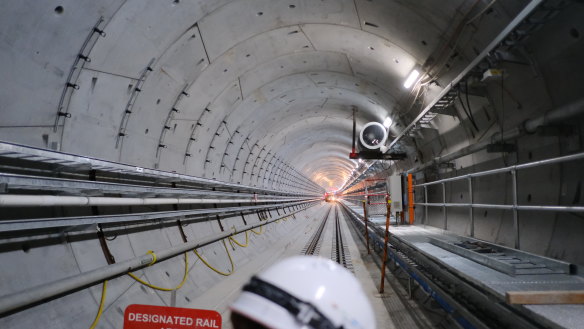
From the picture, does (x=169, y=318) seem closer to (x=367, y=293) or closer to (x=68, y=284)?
(x=68, y=284)

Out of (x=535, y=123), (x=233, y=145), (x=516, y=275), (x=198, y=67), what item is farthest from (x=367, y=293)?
(x=233, y=145)

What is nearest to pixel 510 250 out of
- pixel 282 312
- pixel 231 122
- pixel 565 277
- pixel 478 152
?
pixel 565 277

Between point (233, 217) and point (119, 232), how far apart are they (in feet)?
16.6

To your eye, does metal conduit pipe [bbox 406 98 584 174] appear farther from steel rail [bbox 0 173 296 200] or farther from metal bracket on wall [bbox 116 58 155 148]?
metal bracket on wall [bbox 116 58 155 148]

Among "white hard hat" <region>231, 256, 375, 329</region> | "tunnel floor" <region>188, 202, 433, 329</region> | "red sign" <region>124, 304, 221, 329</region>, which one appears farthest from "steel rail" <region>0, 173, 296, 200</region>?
"white hard hat" <region>231, 256, 375, 329</region>

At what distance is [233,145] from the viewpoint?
976 cm

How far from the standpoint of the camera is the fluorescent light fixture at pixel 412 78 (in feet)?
23.5

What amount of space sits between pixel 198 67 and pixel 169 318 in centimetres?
529

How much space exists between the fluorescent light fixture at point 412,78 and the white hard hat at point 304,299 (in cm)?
682

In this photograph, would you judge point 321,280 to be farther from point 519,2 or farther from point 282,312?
point 519,2

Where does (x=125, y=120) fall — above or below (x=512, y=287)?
above

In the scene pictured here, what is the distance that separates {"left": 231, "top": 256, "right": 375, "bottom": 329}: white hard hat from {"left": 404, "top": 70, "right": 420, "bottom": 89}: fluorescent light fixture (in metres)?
6.82

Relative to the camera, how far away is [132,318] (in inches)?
70.2

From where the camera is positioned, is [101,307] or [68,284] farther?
[101,307]
